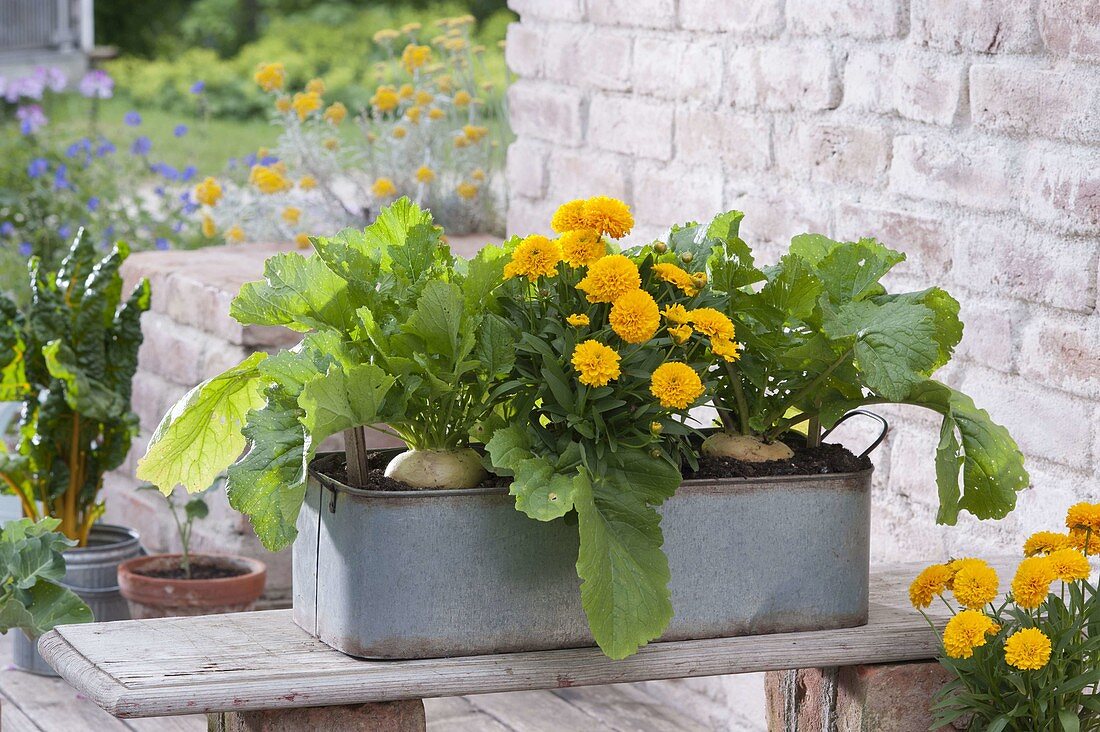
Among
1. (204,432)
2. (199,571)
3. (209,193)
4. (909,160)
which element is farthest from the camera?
(209,193)

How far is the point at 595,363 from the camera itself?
135cm

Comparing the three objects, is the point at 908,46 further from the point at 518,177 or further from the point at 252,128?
the point at 252,128

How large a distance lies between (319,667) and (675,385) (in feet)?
1.40

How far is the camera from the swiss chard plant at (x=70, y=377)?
270 centimetres

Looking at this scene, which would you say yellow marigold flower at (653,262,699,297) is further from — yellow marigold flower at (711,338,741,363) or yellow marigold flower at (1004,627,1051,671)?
yellow marigold flower at (1004,627,1051,671)

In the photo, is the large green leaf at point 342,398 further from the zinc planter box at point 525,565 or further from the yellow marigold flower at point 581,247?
the yellow marigold flower at point 581,247

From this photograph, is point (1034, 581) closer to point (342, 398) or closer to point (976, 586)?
point (976, 586)

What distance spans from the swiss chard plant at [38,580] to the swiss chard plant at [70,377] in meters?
0.55

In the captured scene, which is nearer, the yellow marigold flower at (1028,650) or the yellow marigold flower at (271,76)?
the yellow marigold flower at (1028,650)

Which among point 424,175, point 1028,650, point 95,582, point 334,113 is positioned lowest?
point 95,582

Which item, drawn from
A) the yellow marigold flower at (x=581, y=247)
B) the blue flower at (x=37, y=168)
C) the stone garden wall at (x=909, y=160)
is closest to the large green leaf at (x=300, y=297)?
the yellow marigold flower at (x=581, y=247)

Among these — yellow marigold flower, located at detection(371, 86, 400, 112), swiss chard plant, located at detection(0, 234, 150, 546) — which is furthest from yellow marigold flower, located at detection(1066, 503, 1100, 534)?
yellow marigold flower, located at detection(371, 86, 400, 112)

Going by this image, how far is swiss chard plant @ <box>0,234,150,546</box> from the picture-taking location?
2.70m

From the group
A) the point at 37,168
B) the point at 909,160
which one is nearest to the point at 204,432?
the point at 909,160
